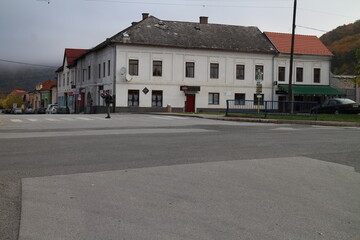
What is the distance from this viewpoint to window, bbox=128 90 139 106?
145 ft

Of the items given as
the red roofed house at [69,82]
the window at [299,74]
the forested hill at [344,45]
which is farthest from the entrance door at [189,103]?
the forested hill at [344,45]

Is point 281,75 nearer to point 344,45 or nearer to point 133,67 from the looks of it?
point 133,67

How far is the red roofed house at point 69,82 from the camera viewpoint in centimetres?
6338

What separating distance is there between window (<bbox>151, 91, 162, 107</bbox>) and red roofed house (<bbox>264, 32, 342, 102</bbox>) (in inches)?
557

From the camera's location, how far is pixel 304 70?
50.6 meters

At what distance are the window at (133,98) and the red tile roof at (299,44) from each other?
18352mm

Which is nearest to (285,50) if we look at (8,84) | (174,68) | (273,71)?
(273,71)

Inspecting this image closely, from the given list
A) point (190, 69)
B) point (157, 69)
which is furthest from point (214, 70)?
point (157, 69)

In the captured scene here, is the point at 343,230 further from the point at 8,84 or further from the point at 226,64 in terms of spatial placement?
the point at 8,84

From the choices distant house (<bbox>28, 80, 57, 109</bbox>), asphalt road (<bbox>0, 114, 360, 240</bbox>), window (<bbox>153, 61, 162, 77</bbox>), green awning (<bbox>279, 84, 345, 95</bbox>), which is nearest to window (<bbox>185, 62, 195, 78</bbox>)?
window (<bbox>153, 61, 162, 77</bbox>)

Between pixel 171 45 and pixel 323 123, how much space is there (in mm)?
25776

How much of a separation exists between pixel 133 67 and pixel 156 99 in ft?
14.1

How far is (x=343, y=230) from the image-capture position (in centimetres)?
472

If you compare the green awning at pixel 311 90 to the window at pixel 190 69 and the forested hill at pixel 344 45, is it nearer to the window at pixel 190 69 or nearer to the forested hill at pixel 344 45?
the window at pixel 190 69
